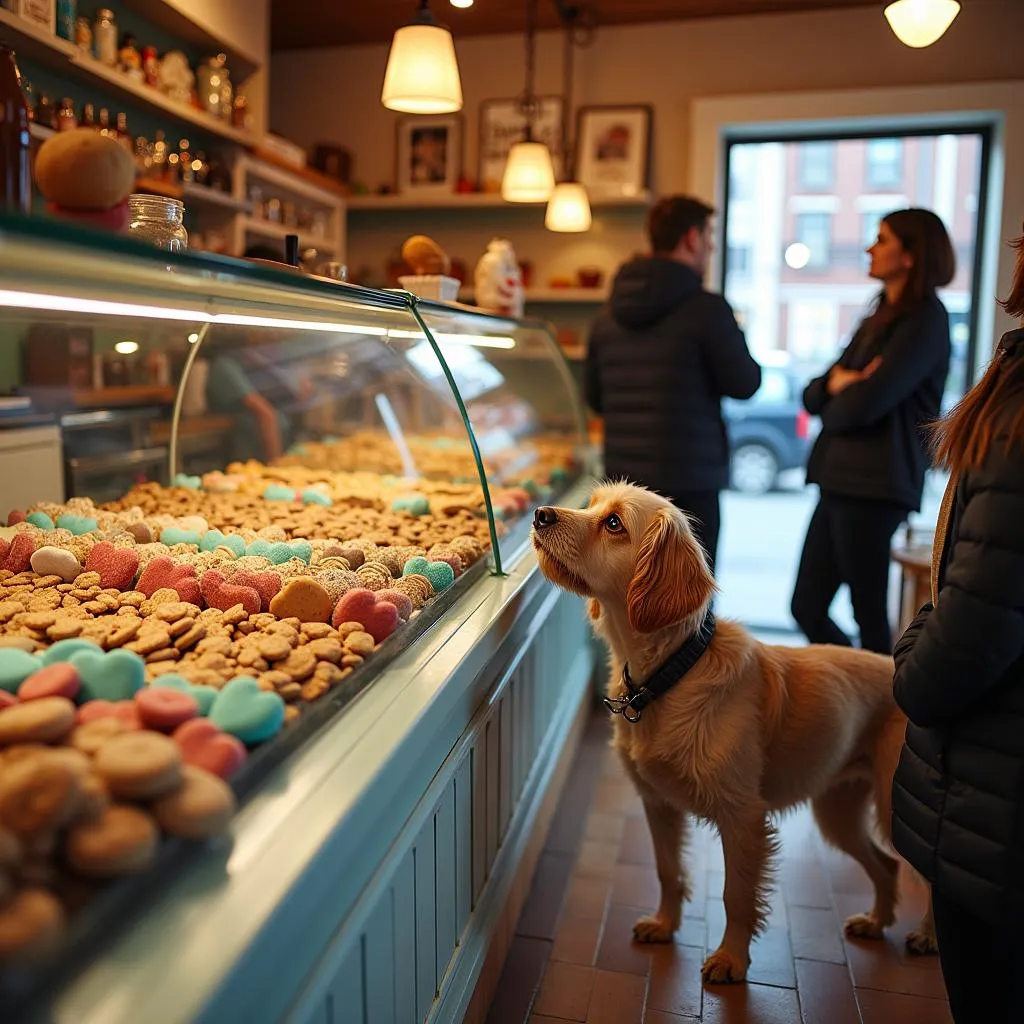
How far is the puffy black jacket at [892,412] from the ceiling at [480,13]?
8.71 ft

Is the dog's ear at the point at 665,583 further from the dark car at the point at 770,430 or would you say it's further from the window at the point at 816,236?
the window at the point at 816,236

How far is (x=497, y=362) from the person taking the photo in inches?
126

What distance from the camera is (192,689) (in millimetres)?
1264

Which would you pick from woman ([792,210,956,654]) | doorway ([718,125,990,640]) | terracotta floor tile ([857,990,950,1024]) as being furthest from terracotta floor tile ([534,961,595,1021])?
doorway ([718,125,990,640])

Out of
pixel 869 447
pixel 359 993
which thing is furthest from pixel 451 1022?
pixel 869 447

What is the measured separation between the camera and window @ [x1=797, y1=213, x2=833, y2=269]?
5.41 metres

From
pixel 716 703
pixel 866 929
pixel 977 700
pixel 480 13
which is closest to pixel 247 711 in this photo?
pixel 977 700

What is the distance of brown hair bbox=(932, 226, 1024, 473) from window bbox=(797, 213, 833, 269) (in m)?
4.21

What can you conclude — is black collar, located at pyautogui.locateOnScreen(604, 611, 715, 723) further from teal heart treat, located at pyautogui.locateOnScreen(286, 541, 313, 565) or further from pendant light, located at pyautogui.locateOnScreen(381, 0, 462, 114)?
pendant light, located at pyautogui.locateOnScreen(381, 0, 462, 114)

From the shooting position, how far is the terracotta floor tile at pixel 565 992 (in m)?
2.17

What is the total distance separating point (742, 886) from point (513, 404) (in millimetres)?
1979

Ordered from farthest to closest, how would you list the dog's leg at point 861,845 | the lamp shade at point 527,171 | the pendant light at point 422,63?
1. the lamp shade at point 527,171
2. the pendant light at point 422,63
3. the dog's leg at point 861,845

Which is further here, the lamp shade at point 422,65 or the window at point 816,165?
the window at point 816,165

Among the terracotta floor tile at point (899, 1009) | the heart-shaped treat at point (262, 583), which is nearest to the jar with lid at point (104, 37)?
the heart-shaped treat at point (262, 583)
